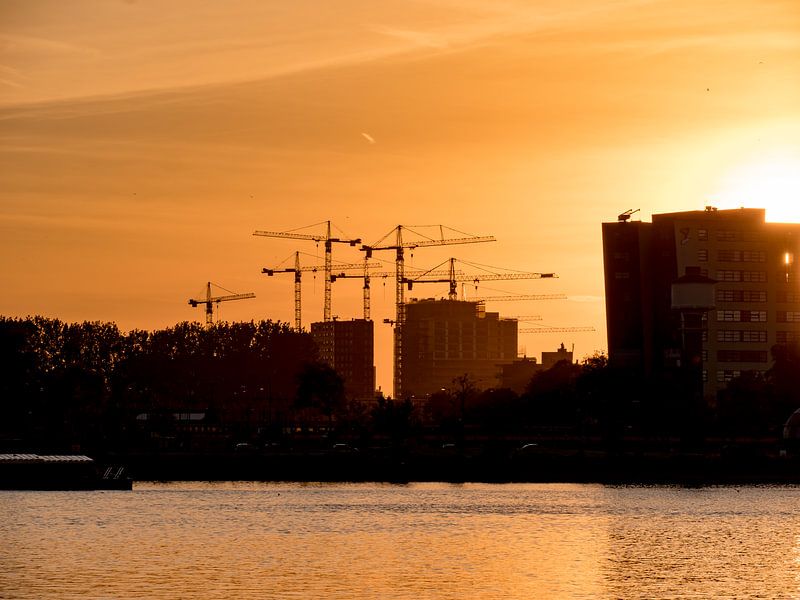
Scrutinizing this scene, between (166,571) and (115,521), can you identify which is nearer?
(166,571)

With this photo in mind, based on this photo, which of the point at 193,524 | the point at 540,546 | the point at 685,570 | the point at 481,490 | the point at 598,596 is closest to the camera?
the point at 598,596

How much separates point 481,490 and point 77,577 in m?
96.2

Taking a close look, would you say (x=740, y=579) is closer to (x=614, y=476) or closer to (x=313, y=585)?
(x=313, y=585)

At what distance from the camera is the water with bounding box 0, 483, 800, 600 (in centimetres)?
9094

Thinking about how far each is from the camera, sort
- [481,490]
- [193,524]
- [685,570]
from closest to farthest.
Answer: [685,570] → [193,524] → [481,490]

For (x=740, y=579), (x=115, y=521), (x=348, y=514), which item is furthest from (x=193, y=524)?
(x=740, y=579)

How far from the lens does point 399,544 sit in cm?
11675

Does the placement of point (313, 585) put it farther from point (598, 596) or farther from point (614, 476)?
point (614, 476)

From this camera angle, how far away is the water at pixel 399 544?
90.9m

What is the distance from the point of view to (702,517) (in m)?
145

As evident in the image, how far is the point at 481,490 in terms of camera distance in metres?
185

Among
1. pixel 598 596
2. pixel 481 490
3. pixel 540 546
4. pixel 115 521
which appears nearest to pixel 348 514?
pixel 115 521

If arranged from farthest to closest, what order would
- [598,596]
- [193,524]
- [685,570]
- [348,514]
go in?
[348,514], [193,524], [685,570], [598,596]

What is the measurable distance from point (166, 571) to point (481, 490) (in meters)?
90.9
